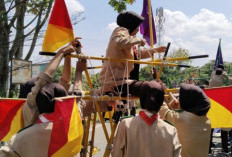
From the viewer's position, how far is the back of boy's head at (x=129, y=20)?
341 centimetres

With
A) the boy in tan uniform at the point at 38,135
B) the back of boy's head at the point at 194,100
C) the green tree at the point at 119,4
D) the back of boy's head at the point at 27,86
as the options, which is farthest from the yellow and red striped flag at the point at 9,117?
the green tree at the point at 119,4

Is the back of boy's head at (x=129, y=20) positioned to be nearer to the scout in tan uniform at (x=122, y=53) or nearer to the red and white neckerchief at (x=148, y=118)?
the scout in tan uniform at (x=122, y=53)

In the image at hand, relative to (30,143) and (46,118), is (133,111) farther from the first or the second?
(30,143)

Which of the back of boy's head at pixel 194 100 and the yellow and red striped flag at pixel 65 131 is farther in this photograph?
the back of boy's head at pixel 194 100

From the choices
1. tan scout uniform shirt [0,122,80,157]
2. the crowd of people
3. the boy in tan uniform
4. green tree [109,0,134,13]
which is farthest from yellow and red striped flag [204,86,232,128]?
green tree [109,0,134,13]

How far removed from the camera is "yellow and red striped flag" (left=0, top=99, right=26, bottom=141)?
3.37 metres

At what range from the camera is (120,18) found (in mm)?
3461

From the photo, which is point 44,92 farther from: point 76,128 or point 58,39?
point 58,39

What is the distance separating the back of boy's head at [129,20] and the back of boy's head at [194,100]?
101 centimetres

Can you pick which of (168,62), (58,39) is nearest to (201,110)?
(168,62)

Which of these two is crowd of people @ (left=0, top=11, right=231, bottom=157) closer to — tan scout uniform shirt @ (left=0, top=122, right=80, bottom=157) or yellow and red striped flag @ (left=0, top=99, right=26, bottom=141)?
tan scout uniform shirt @ (left=0, top=122, right=80, bottom=157)

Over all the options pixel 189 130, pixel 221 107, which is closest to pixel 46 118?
pixel 189 130

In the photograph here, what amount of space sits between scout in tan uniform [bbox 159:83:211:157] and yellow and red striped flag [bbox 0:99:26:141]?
5.76 feet

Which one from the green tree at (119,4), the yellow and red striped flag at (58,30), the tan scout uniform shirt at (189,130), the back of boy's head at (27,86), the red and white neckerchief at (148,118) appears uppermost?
the green tree at (119,4)
